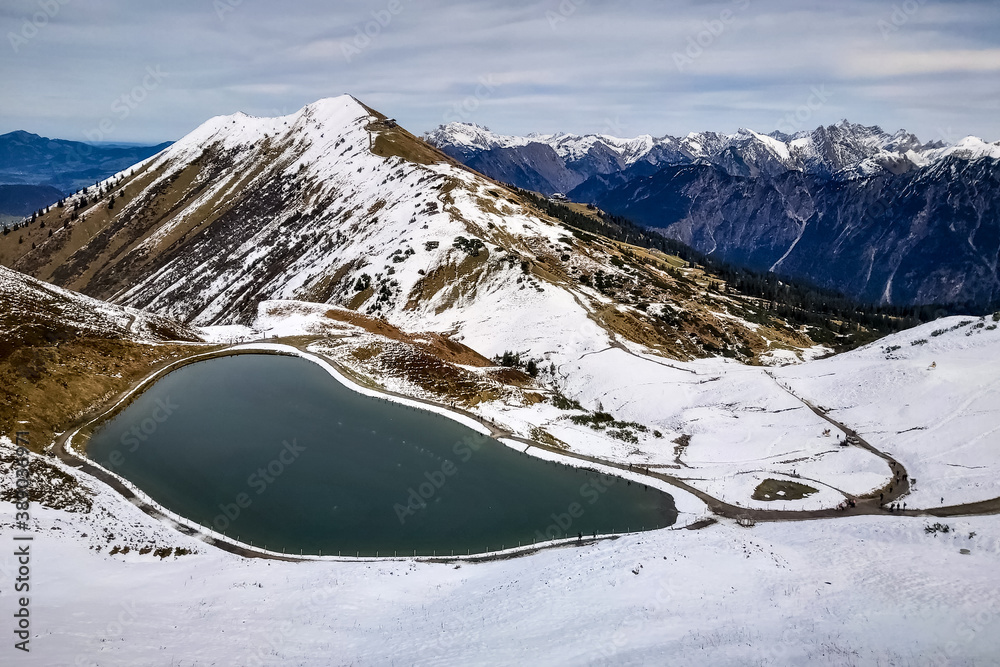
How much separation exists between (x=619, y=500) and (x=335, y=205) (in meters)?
131

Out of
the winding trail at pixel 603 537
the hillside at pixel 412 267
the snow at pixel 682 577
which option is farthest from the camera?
the hillside at pixel 412 267

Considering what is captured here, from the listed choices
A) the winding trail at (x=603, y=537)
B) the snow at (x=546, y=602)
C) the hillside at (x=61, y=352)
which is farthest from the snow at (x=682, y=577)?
the hillside at (x=61, y=352)

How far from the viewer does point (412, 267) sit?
113 meters

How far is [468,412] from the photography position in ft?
212

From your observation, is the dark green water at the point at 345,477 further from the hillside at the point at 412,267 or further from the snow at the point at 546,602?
the hillside at the point at 412,267

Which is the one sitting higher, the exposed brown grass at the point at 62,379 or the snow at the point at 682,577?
the exposed brown grass at the point at 62,379

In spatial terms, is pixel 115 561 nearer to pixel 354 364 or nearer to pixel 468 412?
pixel 468 412

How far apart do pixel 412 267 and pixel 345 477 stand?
6844 centimetres

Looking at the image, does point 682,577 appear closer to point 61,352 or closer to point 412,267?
point 61,352

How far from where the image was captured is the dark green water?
42625 mm

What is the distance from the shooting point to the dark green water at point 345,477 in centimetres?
4262

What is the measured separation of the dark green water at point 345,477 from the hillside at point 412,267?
109 feet

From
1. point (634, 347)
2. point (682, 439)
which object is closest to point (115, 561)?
point (682, 439)

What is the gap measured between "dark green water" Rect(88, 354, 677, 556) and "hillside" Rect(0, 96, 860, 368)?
33.2 m
